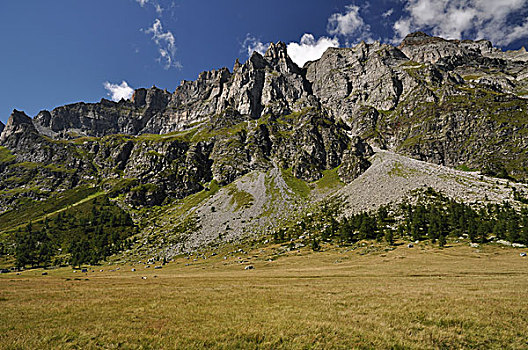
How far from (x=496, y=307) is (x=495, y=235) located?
81474 mm

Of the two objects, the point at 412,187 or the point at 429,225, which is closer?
the point at 429,225

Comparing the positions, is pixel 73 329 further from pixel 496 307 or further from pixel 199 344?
pixel 496 307

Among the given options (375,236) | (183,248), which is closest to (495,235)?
(375,236)

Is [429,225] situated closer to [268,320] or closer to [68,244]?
[268,320]

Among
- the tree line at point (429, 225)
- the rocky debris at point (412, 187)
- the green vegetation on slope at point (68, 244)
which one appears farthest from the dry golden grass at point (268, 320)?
the green vegetation on slope at point (68, 244)

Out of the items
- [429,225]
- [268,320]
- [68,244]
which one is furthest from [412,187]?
[68,244]

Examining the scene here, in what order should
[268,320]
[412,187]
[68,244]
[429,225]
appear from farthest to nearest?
[68,244] < [412,187] < [429,225] < [268,320]

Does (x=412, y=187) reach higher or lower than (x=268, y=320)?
higher

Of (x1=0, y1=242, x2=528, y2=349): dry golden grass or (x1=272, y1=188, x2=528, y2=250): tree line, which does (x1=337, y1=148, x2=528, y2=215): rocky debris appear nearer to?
(x1=272, y1=188, x2=528, y2=250): tree line

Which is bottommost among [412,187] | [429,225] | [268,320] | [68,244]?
[68,244]

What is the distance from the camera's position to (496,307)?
1748 centimetres

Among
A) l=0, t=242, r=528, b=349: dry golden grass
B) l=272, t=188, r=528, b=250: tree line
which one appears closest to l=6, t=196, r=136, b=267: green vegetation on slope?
l=272, t=188, r=528, b=250: tree line

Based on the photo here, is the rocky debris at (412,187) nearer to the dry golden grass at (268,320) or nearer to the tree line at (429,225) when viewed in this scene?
the tree line at (429,225)

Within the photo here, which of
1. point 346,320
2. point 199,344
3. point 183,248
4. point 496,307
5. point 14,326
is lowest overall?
point 183,248
